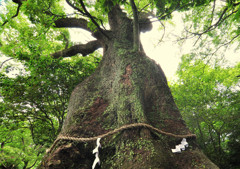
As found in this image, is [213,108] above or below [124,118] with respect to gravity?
above

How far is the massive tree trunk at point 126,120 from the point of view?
60.0 inches

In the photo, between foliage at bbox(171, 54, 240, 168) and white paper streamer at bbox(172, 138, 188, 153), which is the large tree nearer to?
white paper streamer at bbox(172, 138, 188, 153)

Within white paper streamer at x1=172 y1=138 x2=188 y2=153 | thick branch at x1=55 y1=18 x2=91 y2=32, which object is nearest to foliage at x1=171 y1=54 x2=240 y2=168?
white paper streamer at x1=172 y1=138 x2=188 y2=153

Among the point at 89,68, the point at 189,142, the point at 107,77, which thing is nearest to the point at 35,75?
the point at 89,68

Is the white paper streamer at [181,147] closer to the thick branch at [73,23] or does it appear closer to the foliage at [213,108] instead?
the foliage at [213,108]

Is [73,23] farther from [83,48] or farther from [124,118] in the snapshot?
[124,118]

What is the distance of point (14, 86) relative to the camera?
12.2 feet

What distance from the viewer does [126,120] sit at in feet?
6.24

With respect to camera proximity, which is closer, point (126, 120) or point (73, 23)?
point (126, 120)

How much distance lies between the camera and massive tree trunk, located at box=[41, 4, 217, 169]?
60.0 inches

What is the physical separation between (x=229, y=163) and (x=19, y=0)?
33.9ft

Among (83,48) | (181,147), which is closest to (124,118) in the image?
(181,147)

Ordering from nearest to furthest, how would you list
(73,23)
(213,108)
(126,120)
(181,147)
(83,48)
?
(181,147) < (126,120) < (73,23) < (83,48) < (213,108)

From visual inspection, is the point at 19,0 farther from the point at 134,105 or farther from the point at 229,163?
the point at 229,163
